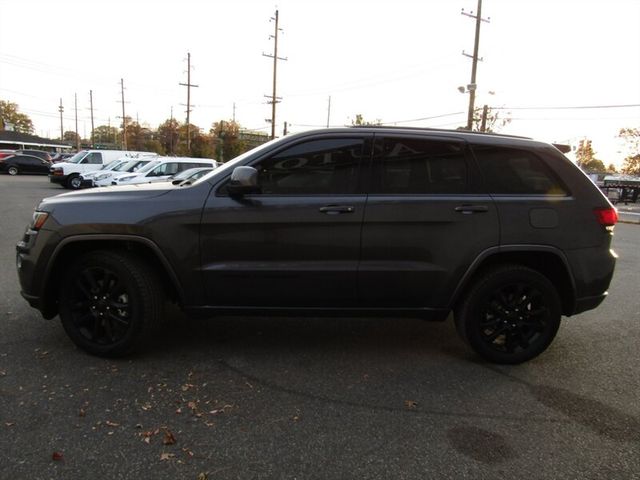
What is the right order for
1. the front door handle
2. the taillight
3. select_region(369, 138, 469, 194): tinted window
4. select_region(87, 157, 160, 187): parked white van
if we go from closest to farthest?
1. the front door handle
2. select_region(369, 138, 469, 194): tinted window
3. the taillight
4. select_region(87, 157, 160, 187): parked white van

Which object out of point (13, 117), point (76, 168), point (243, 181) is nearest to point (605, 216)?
point (243, 181)

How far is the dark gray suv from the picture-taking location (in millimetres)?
3682

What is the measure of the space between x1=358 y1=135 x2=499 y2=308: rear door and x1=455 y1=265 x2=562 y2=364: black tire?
250 millimetres

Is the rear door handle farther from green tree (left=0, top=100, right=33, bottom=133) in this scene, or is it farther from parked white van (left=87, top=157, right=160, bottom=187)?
green tree (left=0, top=100, right=33, bottom=133)

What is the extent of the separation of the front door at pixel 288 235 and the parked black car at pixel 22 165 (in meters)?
39.0

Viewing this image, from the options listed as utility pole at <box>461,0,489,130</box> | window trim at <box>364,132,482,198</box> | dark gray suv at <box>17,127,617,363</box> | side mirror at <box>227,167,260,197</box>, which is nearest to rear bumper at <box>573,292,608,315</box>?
dark gray suv at <box>17,127,617,363</box>

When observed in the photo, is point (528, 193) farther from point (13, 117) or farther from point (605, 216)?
point (13, 117)

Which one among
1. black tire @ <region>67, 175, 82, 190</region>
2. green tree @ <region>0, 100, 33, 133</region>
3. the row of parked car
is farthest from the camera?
green tree @ <region>0, 100, 33, 133</region>

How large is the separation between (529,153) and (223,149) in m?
62.5

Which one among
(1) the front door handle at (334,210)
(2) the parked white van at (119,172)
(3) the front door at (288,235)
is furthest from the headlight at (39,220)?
(2) the parked white van at (119,172)

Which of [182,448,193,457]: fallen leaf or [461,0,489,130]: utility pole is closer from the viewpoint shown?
[182,448,193,457]: fallen leaf

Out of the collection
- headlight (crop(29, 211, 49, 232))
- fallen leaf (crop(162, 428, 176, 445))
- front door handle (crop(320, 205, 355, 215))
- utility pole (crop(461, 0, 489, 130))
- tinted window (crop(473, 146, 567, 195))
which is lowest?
fallen leaf (crop(162, 428, 176, 445))

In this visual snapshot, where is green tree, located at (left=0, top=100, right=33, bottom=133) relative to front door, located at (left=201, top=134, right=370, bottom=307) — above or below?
above

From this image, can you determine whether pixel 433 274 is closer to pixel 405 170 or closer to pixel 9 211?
pixel 405 170
